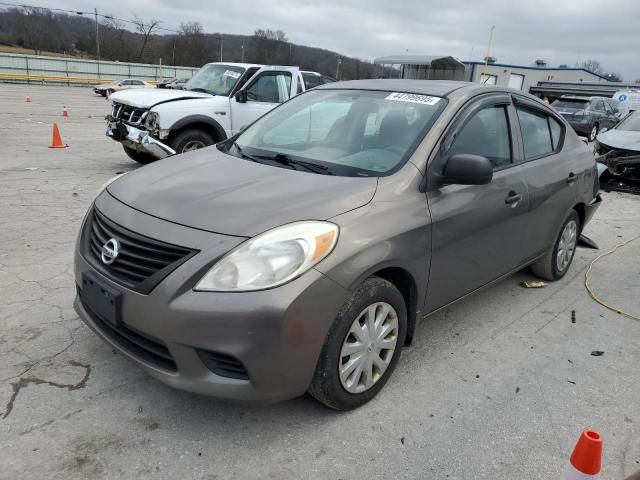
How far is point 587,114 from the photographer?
20.0 meters

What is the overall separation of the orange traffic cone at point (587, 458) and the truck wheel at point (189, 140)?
7.22 meters

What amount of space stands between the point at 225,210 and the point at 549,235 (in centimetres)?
298

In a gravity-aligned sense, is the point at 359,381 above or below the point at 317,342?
below

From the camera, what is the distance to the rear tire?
458 cm

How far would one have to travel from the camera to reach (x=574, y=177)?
4496 mm

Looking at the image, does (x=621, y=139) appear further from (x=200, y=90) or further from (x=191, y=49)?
(x=191, y=49)

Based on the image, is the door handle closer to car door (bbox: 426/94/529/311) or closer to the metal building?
car door (bbox: 426/94/529/311)

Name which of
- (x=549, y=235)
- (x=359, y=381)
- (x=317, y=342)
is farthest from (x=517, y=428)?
(x=549, y=235)

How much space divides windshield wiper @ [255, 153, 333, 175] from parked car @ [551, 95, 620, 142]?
18966 mm

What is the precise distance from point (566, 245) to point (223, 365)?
371cm

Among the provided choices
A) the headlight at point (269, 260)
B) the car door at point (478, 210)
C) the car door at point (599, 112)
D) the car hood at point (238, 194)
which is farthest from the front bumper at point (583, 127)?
the headlight at point (269, 260)

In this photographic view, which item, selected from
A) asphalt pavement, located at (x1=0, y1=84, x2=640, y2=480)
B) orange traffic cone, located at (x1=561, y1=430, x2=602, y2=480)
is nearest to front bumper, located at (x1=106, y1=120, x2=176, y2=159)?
asphalt pavement, located at (x1=0, y1=84, x2=640, y2=480)

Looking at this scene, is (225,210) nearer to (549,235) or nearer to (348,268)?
(348,268)

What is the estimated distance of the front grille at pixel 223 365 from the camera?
A: 7.55 feet
